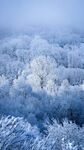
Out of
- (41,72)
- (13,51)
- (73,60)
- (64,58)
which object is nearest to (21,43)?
(13,51)

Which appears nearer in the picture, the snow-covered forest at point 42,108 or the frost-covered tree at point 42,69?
the snow-covered forest at point 42,108

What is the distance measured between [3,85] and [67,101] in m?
12.2

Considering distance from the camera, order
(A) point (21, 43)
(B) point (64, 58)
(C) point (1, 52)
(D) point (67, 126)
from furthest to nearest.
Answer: (A) point (21, 43)
(C) point (1, 52)
(B) point (64, 58)
(D) point (67, 126)

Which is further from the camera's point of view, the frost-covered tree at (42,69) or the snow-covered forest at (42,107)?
the frost-covered tree at (42,69)

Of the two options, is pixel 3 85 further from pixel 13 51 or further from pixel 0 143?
pixel 13 51

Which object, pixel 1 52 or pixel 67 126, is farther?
pixel 1 52

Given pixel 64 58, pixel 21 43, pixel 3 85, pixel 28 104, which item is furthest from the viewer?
pixel 21 43

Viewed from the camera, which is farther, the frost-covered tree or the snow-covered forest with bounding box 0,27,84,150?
the frost-covered tree

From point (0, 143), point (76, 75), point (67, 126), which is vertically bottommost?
point (76, 75)

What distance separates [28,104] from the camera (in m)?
27.1

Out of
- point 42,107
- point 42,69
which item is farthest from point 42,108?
point 42,69

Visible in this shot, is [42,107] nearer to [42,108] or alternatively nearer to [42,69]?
[42,108]

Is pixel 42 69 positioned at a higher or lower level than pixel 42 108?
higher

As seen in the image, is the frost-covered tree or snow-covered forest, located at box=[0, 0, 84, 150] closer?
snow-covered forest, located at box=[0, 0, 84, 150]
